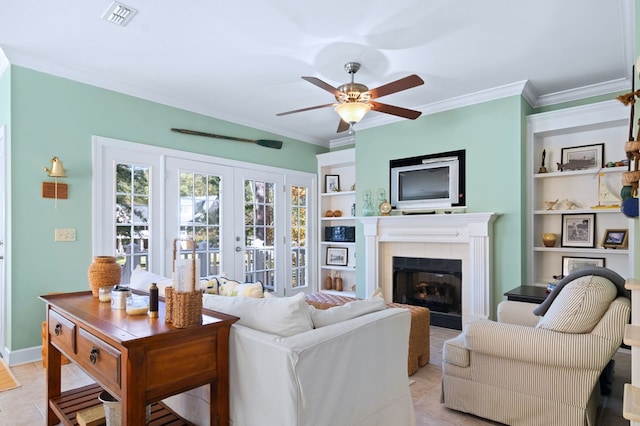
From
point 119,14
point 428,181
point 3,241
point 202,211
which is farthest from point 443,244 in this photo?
point 3,241

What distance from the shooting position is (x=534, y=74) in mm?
3617

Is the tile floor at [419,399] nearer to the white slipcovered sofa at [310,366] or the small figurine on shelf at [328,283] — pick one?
the white slipcovered sofa at [310,366]

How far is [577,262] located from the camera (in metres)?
3.94

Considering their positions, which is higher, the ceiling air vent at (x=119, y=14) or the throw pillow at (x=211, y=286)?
the ceiling air vent at (x=119, y=14)

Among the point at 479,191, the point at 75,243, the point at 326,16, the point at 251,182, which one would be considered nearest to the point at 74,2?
the point at 326,16

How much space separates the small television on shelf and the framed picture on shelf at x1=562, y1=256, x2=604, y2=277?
1.20m

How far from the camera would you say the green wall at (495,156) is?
3920 millimetres

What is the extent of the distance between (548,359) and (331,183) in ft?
14.5

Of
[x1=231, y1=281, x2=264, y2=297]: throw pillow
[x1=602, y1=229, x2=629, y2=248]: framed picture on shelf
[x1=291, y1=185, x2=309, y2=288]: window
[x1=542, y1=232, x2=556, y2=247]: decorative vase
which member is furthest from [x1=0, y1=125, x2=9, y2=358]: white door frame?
[x1=602, y1=229, x2=629, y2=248]: framed picture on shelf

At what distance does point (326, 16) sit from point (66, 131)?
2553 millimetres

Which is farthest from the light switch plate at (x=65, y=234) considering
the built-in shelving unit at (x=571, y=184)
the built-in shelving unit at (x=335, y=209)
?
the built-in shelving unit at (x=571, y=184)

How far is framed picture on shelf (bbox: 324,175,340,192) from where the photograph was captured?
6.09 m

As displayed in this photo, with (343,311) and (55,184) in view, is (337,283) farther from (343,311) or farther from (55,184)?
(343,311)

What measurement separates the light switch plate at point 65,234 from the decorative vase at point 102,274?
61.8 inches
